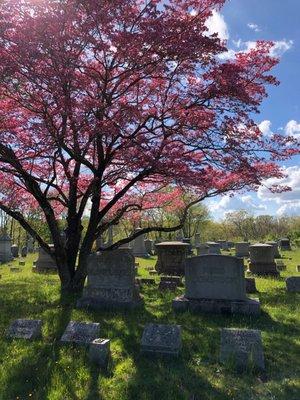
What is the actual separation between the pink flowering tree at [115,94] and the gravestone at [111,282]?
979 mm

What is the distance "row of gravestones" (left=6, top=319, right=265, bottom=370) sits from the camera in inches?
227

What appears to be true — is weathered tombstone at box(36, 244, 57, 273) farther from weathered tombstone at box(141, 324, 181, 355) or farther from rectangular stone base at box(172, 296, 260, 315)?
weathered tombstone at box(141, 324, 181, 355)

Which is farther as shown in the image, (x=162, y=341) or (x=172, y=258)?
(x=172, y=258)

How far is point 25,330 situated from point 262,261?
12.5 meters

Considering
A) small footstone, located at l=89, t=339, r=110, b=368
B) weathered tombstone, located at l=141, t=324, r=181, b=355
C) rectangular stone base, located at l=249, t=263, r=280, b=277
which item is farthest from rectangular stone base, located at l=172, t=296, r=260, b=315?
rectangular stone base, located at l=249, t=263, r=280, b=277

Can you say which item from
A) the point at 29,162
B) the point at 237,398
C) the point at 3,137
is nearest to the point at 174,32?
the point at 3,137

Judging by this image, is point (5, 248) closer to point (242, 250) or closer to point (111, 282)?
point (242, 250)

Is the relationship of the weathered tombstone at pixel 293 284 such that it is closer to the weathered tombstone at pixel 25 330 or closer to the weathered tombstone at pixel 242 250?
the weathered tombstone at pixel 25 330

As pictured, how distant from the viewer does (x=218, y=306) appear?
353 inches

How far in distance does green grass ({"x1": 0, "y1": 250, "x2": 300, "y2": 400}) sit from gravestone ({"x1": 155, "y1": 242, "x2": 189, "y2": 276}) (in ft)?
28.1

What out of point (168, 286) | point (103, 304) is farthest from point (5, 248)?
point (103, 304)

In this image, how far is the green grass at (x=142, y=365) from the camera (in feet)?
16.8

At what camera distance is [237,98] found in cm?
892

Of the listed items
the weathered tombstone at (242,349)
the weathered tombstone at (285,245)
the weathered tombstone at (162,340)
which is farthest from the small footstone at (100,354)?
the weathered tombstone at (285,245)
